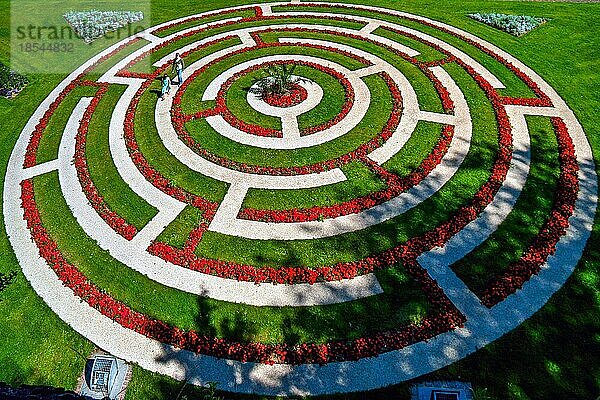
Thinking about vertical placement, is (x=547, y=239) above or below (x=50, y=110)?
above

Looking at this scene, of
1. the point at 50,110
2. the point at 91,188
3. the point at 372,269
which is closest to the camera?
the point at 372,269

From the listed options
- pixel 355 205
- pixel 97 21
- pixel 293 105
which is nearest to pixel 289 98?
pixel 293 105

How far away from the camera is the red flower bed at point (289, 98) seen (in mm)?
33094

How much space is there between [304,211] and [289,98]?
12042 mm

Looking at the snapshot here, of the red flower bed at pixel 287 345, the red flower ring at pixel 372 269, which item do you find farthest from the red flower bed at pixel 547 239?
the red flower bed at pixel 287 345

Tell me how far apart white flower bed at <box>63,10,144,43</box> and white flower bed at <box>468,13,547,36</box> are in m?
34.4

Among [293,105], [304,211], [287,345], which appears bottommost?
[287,345]

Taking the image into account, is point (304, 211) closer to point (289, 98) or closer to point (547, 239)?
point (289, 98)

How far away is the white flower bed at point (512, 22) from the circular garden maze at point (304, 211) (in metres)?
4.68

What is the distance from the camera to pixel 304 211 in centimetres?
2467

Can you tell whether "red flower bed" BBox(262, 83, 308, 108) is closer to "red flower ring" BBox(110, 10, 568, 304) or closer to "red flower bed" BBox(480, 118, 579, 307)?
"red flower ring" BBox(110, 10, 568, 304)

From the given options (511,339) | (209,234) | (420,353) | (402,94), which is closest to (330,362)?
(420,353)

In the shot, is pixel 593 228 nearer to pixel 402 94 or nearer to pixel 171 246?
pixel 402 94

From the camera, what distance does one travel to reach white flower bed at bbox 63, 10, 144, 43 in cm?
4381
